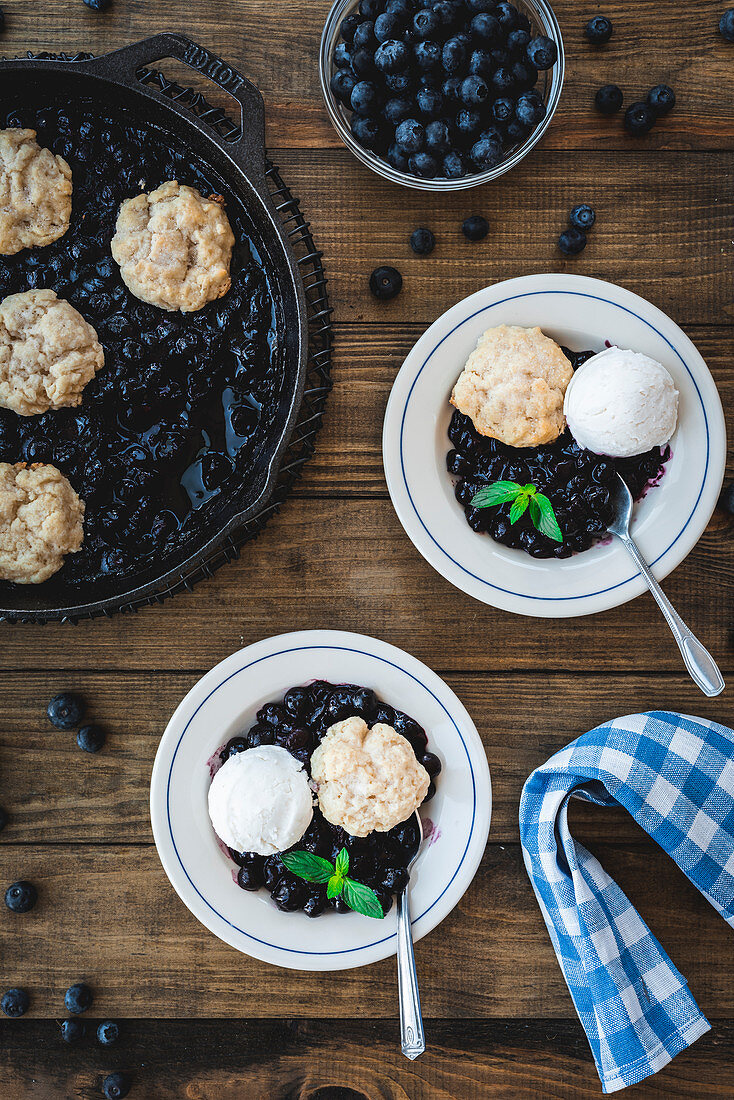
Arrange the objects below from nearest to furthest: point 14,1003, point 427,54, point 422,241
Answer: point 427,54 → point 422,241 → point 14,1003

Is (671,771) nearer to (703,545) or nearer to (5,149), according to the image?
(703,545)

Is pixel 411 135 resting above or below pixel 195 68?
below

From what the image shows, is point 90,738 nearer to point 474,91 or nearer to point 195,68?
point 195,68

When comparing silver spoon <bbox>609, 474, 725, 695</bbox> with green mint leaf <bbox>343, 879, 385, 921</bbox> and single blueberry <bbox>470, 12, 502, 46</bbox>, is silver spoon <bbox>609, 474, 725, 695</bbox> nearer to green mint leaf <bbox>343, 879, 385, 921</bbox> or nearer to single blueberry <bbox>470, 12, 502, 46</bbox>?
green mint leaf <bbox>343, 879, 385, 921</bbox>

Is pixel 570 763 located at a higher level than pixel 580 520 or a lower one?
lower

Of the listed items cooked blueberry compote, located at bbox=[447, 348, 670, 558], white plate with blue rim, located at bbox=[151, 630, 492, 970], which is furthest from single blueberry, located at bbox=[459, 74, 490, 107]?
white plate with blue rim, located at bbox=[151, 630, 492, 970]

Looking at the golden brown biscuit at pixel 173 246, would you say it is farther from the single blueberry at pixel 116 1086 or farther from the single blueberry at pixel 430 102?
the single blueberry at pixel 116 1086

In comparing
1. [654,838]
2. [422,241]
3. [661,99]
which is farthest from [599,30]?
[654,838]

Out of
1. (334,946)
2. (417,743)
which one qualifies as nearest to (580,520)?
(417,743)
